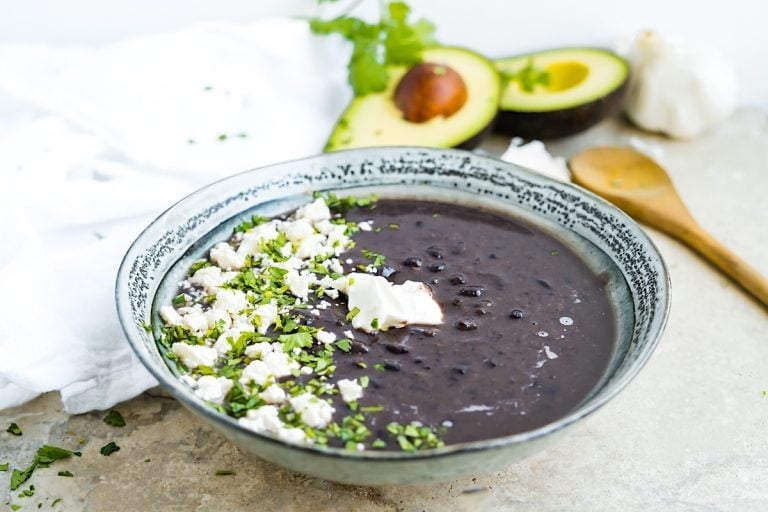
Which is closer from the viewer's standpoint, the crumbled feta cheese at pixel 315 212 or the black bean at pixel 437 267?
the black bean at pixel 437 267

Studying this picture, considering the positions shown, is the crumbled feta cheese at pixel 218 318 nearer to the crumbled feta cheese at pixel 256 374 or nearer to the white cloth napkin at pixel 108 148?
the crumbled feta cheese at pixel 256 374

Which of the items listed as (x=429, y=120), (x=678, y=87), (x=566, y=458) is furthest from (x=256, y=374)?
(x=678, y=87)

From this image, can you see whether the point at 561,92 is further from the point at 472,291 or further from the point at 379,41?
the point at 472,291

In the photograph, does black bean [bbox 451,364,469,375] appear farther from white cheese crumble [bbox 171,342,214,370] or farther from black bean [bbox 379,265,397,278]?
white cheese crumble [bbox 171,342,214,370]

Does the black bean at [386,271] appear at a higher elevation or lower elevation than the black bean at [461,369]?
higher

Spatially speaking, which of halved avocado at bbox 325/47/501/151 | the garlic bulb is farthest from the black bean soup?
the garlic bulb

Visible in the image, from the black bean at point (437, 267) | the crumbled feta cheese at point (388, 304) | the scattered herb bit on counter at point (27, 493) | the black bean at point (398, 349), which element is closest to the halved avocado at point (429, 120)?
the black bean at point (437, 267)
